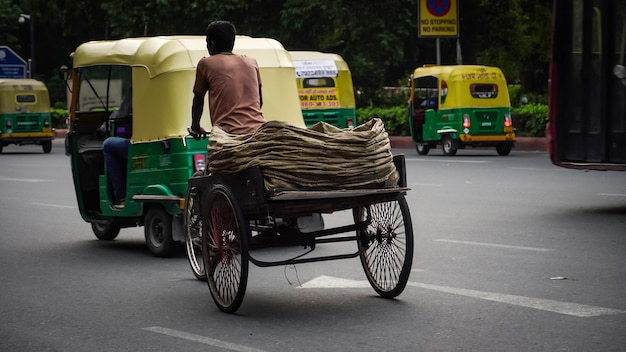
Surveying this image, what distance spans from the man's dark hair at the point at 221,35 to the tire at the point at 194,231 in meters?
1.13

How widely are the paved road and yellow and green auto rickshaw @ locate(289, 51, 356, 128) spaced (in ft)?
50.0

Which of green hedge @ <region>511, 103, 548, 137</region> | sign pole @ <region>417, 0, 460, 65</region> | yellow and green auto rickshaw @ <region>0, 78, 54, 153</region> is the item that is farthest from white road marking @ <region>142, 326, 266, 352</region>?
yellow and green auto rickshaw @ <region>0, 78, 54, 153</region>

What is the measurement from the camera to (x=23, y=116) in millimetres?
38312

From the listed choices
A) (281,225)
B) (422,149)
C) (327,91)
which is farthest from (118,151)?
(422,149)

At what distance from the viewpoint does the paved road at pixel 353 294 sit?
22.7 ft

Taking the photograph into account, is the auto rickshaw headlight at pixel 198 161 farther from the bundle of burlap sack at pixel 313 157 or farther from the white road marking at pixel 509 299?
the bundle of burlap sack at pixel 313 157

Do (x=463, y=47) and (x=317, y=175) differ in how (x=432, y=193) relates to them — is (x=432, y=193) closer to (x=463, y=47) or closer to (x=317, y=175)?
(x=317, y=175)

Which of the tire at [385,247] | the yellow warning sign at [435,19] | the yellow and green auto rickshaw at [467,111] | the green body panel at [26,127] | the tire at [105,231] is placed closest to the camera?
the tire at [385,247]

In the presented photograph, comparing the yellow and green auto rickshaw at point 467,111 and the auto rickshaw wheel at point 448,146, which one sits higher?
the yellow and green auto rickshaw at point 467,111

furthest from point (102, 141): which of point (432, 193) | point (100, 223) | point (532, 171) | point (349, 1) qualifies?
point (349, 1)

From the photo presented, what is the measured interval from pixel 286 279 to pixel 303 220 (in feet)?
4.37

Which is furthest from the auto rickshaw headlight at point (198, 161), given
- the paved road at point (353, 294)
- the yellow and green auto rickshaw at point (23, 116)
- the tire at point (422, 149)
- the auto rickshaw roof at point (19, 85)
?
the auto rickshaw roof at point (19, 85)

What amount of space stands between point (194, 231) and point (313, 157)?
1961 mm

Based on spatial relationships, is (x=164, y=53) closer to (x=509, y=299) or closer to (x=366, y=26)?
(x=509, y=299)
